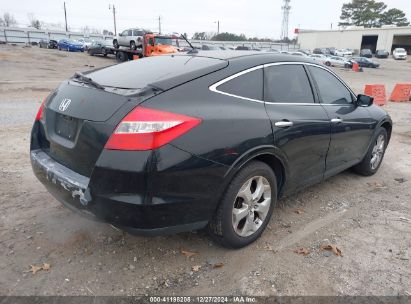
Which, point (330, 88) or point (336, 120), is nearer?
point (336, 120)

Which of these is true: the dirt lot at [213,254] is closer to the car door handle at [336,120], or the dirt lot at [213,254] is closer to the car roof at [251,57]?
the car door handle at [336,120]

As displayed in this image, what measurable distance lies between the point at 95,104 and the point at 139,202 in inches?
32.3

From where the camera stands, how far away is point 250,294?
2641 millimetres

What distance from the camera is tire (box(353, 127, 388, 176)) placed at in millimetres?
4973

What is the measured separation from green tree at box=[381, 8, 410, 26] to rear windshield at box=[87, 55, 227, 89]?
4061 inches

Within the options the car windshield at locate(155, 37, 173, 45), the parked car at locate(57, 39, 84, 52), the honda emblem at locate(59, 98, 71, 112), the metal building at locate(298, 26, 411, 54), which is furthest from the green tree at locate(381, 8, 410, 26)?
the honda emblem at locate(59, 98, 71, 112)

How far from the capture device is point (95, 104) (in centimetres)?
264

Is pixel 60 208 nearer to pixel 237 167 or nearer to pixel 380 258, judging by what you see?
pixel 237 167

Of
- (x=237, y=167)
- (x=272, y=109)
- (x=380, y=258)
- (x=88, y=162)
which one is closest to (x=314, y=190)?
(x=380, y=258)

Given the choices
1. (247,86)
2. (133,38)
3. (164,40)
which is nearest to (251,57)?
(247,86)

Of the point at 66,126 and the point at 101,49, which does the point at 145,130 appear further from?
the point at 101,49

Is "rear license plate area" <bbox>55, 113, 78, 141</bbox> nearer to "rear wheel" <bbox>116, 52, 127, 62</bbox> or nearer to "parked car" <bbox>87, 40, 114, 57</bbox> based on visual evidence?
"rear wheel" <bbox>116, 52, 127, 62</bbox>

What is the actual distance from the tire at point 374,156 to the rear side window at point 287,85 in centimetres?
176

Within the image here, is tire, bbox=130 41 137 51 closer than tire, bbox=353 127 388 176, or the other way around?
tire, bbox=353 127 388 176
